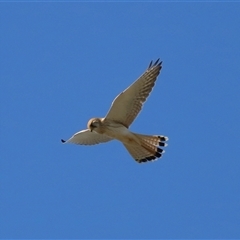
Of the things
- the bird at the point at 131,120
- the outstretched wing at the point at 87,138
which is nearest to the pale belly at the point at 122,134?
the bird at the point at 131,120

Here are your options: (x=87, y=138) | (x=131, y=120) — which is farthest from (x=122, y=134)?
(x=87, y=138)

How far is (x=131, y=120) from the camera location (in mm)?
14734

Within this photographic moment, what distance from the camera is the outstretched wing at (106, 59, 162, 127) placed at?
1445 cm

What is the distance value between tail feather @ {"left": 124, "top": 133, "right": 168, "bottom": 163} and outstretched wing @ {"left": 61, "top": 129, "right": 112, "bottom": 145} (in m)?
0.58

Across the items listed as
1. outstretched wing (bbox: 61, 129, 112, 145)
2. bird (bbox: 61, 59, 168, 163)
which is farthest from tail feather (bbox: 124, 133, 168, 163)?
outstretched wing (bbox: 61, 129, 112, 145)

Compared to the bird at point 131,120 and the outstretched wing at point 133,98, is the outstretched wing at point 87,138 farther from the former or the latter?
the outstretched wing at point 133,98

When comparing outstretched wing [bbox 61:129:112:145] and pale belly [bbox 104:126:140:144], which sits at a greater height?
outstretched wing [bbox 61:129:112:145]

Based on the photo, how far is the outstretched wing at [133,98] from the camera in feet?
47.4

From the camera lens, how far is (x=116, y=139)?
14.8m

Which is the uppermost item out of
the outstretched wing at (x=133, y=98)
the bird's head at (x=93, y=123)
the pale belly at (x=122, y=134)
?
the outstretched wing at (x=133, y=98)

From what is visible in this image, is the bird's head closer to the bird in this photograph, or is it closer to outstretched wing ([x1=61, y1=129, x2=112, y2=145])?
the bird

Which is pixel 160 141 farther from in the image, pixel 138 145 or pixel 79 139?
pixel 79 139

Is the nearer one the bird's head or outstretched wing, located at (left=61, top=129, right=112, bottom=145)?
the bird's head

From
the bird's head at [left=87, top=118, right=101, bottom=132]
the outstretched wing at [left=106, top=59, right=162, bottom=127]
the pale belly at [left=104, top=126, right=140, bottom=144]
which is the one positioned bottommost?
the pale belly at [left=104, top=126, right=140, bottom=144]
